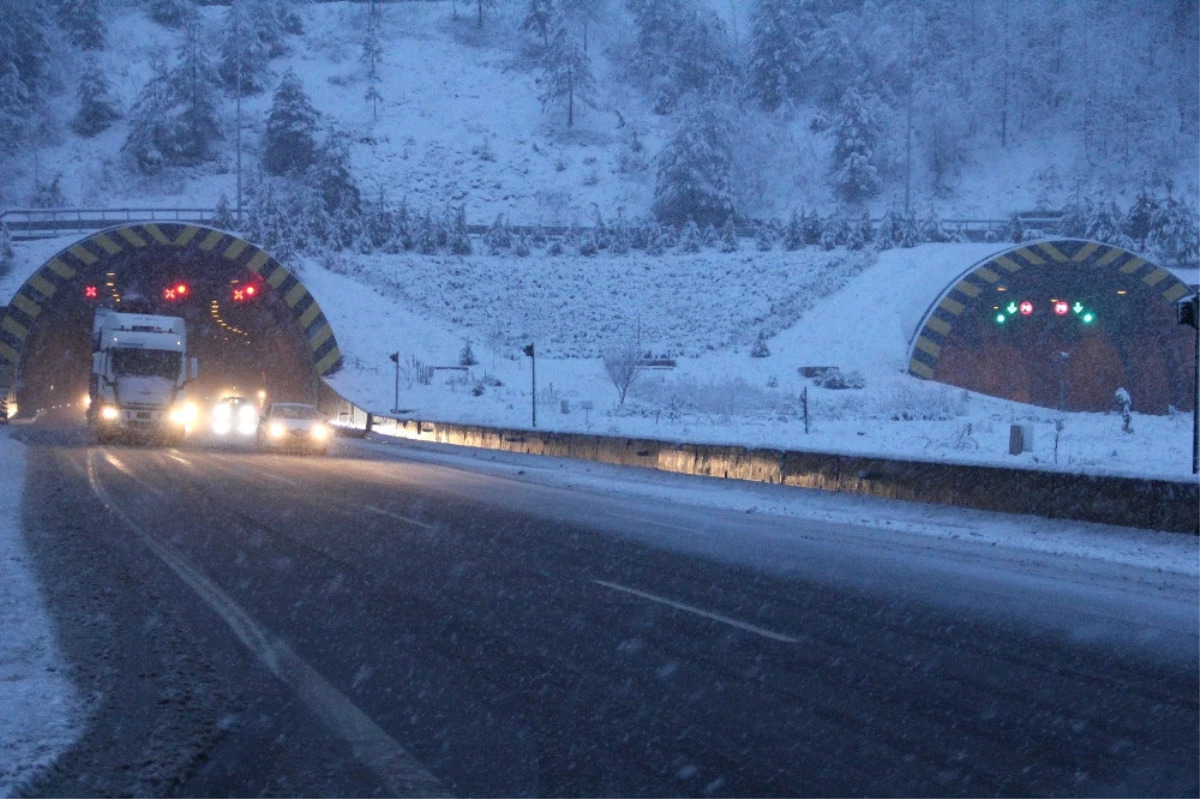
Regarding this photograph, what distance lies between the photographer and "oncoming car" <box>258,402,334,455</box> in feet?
111

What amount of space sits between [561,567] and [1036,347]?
40609 millimetres

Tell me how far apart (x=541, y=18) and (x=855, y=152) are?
49.6m

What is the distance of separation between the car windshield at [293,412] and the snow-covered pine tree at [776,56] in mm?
85738

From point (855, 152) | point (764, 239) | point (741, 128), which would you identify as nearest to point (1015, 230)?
point (764, 239)

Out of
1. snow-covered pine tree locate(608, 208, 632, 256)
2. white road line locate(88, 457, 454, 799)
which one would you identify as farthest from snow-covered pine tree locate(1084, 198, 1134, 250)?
white road line locate(88, 457, 454, 799)

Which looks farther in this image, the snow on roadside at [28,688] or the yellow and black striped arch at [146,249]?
the yellow and black striped arch at [146,249]

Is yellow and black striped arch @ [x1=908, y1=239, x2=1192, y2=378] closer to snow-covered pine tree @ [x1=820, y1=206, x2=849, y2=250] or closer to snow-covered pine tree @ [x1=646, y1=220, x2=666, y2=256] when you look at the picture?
snow-covered pine tree @ [x1=820, y1=206, x2=849, y2=250]

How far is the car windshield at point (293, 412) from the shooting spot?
3425cm

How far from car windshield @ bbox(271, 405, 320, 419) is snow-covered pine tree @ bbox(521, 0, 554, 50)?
9948 centimetres

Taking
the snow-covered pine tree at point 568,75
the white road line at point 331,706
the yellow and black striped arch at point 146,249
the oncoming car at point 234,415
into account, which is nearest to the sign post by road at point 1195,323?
the white road line at point 331,706

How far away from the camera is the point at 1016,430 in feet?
82.0

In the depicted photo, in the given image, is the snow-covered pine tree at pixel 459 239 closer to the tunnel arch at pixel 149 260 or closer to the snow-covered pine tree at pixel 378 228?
the snow-covered pine tree at pixel 378 228

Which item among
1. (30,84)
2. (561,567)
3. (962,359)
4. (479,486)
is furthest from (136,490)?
(30,84)

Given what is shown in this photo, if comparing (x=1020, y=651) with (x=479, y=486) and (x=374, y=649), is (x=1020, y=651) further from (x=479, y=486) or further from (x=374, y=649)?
(x=479, y=486)
